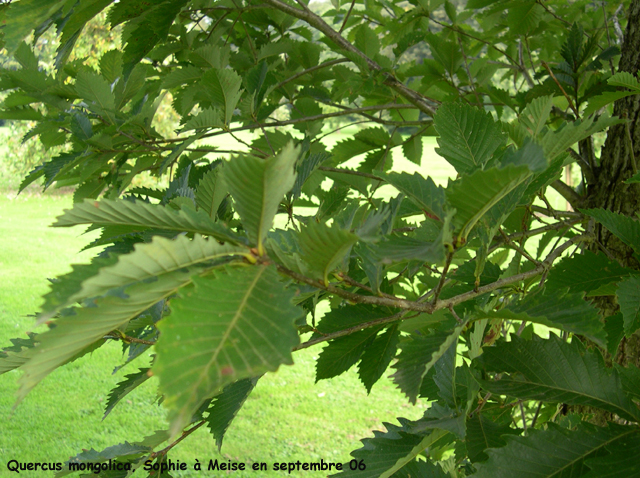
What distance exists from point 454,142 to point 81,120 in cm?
91

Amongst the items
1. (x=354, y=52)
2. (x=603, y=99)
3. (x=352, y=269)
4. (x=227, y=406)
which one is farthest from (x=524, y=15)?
(x=227, y=406)

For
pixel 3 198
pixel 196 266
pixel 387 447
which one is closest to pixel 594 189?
pixel 387 447

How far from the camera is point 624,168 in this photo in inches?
51.6

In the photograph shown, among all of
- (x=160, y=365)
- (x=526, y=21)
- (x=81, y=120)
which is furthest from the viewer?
(x=526, y=21)

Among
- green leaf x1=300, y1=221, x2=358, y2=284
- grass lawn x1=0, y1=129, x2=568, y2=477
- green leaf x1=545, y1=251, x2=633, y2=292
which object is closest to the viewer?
green leaf x1=300, y1=221, x2=358, y2=284

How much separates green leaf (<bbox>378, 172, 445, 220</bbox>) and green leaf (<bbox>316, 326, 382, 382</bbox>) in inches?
15.6

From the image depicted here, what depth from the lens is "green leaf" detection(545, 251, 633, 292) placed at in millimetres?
969

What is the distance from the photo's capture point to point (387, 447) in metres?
0.79

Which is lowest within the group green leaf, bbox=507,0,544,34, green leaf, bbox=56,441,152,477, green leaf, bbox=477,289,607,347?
green leaf, bbox=56,441,152,477

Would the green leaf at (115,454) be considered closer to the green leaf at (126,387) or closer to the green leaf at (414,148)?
the green leaf at (126,387)

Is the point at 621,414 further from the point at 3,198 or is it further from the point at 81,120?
the point at 3,198

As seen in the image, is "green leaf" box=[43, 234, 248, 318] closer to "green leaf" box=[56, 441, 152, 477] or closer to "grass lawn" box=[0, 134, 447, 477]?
"green leaf" box=[56, 441, 152, 477]

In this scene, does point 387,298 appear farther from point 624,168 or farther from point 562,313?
point 624,168

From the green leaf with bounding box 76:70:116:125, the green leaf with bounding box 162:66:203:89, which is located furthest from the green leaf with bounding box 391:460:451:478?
the green leaf with bounding box 162:66:203:89
